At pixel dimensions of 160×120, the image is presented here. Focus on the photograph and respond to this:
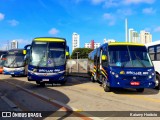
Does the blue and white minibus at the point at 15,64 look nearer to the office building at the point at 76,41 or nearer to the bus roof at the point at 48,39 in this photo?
the bus roof at the point at 48,39

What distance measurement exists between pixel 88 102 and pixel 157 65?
6792mm

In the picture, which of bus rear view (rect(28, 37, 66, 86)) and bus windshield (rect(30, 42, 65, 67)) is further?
bus windshield (rect(30, 42, 65, 67))

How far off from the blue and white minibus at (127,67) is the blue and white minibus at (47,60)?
417 centimetres

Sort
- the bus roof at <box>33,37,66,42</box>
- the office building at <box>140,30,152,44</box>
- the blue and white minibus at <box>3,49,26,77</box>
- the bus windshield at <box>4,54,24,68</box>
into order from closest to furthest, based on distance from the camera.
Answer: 1. the bus roof at <box>33,37,66,42</box>
2. the blue and white minibus at <box>3,49,26,77</box>
3. the bus windshield at <box>4,54,24,68</box>
4. the office building at <box>140,30,152,44</box>

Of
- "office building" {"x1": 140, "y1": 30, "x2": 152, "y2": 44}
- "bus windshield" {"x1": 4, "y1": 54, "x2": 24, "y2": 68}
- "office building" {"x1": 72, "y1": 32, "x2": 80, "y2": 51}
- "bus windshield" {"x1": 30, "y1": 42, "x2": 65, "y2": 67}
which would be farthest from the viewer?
"office building" {"x1": 72, "y1": 32, "x2": 80, "y2": 51}

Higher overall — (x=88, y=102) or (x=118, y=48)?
(x=118, y=48)

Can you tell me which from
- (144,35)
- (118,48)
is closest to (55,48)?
(118,48)

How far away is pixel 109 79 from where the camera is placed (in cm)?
1368

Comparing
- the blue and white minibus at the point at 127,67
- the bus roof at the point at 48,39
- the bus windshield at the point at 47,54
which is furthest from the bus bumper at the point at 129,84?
the bus roof at the point at 48,39

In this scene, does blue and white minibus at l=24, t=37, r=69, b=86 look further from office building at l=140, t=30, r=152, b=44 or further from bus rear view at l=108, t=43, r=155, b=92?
office building at l=140, t=30, r=152, b=44

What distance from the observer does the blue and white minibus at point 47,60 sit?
1758 cm

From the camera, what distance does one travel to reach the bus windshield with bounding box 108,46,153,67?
13727 millimetres

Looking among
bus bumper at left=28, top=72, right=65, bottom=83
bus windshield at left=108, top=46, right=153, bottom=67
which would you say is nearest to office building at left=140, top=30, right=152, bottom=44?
bus bumper at left=28, top=72, right=65, bottom=83

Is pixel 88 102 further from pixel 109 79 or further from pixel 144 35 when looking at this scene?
pixel 144 35
